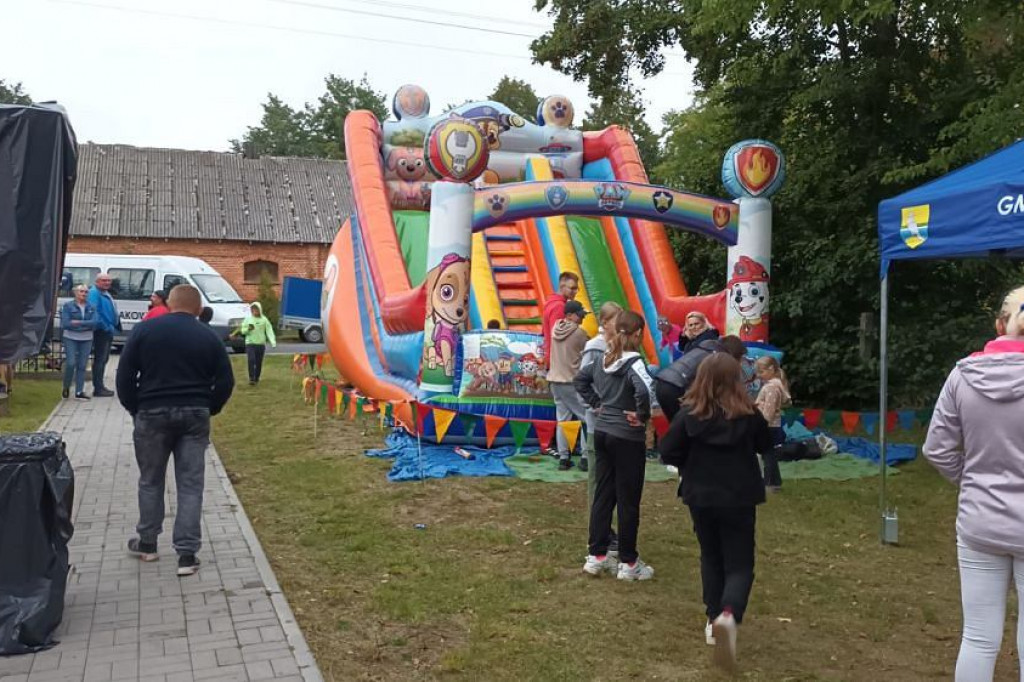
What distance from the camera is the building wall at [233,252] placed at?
32.5 meters

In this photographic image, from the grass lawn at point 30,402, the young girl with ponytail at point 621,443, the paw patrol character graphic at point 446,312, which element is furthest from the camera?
the grass lawn at point 30,402

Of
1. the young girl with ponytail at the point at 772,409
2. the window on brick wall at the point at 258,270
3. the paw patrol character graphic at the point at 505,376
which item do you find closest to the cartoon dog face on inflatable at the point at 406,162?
the paw patrol character graphic at the point at 505,376

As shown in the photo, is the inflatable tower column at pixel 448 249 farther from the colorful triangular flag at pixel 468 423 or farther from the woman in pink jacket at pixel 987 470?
the woman in pink jacket at pixel 987 470

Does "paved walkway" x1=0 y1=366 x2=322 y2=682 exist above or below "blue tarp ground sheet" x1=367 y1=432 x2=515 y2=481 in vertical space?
below

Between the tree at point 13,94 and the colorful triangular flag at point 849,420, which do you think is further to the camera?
the tree at point 13,94

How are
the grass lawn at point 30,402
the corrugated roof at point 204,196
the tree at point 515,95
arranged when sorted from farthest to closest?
the tree at point 515,95, the corrugated roof at point 204,196, the grass lawn at point 30,402

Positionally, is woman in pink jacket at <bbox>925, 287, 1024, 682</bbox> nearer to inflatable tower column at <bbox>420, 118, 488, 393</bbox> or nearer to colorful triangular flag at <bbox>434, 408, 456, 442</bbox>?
colorful triangular flag at <bbox>434, 408, 456, 442</bbox>

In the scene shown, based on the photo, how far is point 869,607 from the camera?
5.28m

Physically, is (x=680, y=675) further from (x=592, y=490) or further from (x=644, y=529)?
(x=644, y=529)

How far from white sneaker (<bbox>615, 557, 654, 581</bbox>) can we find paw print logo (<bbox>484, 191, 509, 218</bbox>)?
5.03m

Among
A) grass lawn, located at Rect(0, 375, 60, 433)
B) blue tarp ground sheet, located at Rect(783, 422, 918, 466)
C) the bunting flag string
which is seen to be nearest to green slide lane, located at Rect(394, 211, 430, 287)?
the bunting flag string

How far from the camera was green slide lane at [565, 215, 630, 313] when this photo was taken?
40.7 feet

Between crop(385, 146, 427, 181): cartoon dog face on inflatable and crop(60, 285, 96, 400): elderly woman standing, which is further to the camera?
crop(385, 146, 427, 181): cartoon dog face on inflatable

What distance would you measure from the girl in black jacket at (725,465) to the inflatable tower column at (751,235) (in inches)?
226
